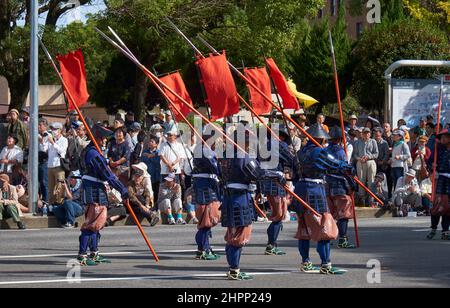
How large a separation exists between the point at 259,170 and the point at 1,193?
8.47m

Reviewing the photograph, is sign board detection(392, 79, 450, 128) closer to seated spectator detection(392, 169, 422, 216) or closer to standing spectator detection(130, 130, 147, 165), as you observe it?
seated spectator detection(392, 169, 422, 216)

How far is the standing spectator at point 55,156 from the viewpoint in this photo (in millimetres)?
21366

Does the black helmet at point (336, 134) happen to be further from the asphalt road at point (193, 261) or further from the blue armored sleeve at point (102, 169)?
the blue armored sleeve at point (102, 169)

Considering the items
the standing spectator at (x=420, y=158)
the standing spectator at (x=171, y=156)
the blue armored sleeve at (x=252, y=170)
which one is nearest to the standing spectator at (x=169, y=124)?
the standing spectator at (x=171, y=156)

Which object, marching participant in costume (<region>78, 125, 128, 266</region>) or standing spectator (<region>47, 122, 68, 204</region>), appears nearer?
marching participant in costume (<region>78, 125, 128, 266</region>)

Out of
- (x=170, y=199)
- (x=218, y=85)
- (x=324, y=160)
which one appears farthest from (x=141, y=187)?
(x=324, y=160)

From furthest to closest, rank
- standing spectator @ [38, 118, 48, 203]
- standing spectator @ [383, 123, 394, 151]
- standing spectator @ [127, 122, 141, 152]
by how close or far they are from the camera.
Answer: standing spectator @ [383, 123, 394, 151] < standing spectator @ [127, 122, 141, 152] < standing spectator @ [38, 118, 48, 203]

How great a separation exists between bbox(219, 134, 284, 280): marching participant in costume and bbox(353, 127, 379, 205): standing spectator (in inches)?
397

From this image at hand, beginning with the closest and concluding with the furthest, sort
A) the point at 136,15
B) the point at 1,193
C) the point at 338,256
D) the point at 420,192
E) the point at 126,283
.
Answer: the point at 126,283 < the point at 338,256 < the point at 1,193 < the point at 420,192 < the point at 136,15

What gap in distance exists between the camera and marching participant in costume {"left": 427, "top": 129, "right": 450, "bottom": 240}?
17206 millimetres

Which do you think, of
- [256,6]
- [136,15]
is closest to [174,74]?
[136,15]

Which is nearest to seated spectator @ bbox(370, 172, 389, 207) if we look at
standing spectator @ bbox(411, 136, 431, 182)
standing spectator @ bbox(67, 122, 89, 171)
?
standing spectator @ bbox(411, 136, 431, 182)

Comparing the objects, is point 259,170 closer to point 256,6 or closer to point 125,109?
point 256,6

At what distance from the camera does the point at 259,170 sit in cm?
Result: 1266
